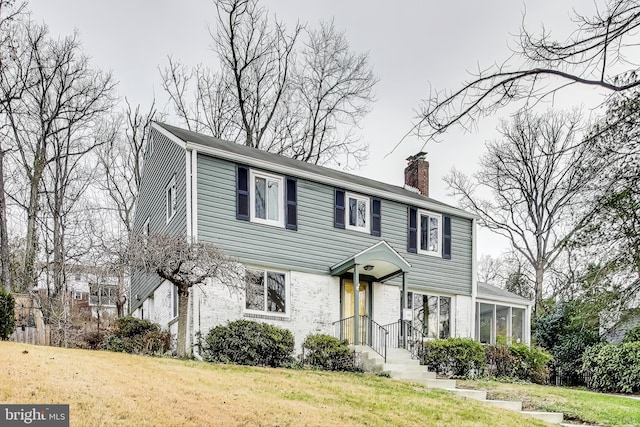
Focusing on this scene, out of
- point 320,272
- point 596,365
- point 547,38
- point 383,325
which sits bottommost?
point 596,365

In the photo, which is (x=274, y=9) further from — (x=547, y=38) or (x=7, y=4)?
(x=547, y=38)

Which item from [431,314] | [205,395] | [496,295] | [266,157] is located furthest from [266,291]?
[496,295]

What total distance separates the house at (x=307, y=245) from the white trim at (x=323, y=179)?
0.10 ft

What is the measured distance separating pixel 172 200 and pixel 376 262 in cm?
591

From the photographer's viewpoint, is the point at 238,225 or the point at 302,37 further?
the point at 302,37

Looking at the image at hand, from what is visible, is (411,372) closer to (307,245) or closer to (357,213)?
(307,245)

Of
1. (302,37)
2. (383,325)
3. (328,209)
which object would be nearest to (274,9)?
(302,37)

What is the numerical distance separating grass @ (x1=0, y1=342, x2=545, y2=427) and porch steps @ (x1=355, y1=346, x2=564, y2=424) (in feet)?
2.86

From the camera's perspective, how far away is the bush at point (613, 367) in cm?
1833

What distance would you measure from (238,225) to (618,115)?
10.9 metres

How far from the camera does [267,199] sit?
15.4 meters

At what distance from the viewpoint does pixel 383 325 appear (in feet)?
55.9

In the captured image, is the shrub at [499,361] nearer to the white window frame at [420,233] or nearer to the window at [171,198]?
the white window frame at [420,233]

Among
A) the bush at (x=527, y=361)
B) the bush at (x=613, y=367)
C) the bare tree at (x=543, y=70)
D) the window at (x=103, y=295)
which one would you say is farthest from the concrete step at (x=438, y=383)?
the window at (x=103, y=295)
